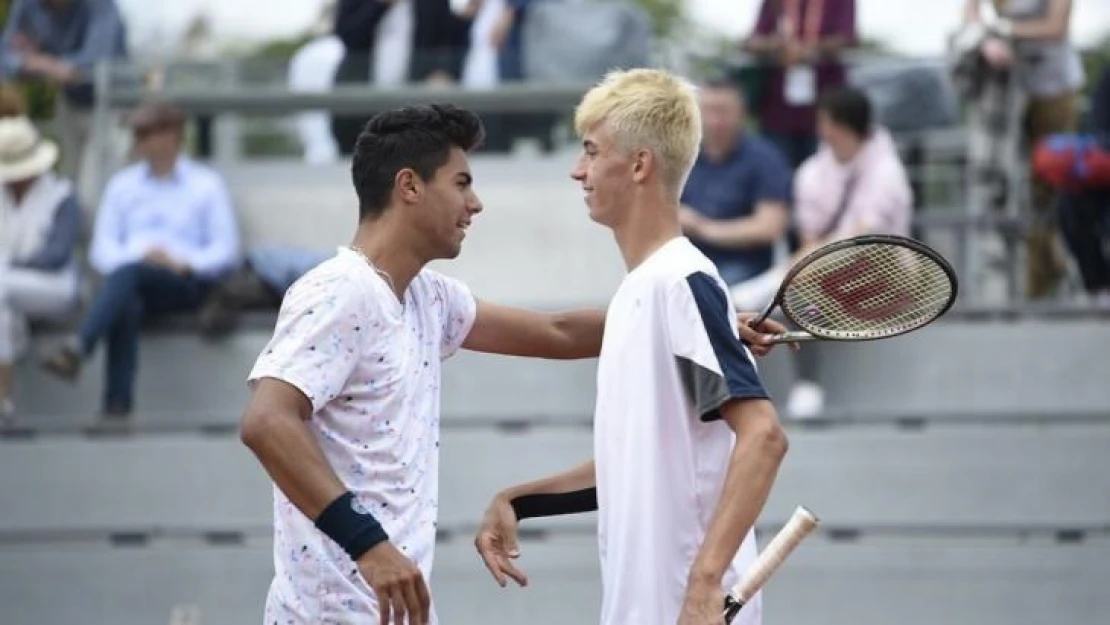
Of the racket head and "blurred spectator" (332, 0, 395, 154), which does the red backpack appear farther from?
the racket head

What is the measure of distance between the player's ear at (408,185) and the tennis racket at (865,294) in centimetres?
82

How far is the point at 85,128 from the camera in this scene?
426 inches

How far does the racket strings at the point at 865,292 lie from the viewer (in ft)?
15.3

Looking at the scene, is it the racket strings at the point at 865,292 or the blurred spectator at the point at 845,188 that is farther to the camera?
the blurred spectator at the point at 845,188

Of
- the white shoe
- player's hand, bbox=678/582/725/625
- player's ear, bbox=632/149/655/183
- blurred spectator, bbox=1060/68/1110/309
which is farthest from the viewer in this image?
blurred spectator, bbox=1060/68/1110/309

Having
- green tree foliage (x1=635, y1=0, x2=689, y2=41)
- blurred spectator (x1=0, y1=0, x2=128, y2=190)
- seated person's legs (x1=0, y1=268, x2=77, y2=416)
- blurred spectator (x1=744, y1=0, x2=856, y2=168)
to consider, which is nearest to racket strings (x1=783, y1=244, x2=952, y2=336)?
blurred spectator (x1=744, y1=0, x2=856, y2=168)

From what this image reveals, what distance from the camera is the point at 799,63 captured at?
10086 mm

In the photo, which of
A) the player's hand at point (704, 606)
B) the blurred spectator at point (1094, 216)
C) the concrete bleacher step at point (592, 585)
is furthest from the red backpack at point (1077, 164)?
the player's hand at point (704, 606)

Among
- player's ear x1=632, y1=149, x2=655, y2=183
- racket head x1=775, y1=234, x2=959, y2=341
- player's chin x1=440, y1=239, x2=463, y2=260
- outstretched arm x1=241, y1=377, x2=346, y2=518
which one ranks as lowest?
outstretched arm x1=241, y1=377, x2=346, y2=518

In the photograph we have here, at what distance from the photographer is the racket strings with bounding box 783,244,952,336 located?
15.3ft

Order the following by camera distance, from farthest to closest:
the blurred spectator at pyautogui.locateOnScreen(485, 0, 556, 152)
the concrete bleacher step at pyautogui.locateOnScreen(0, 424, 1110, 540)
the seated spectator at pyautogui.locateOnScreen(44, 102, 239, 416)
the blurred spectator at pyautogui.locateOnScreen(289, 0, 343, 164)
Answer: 1. the blurred spectator at pyautogui.locateOnScreen(289, 0, 343, 164)
2. the blurred spectator at pyautogui.locateOnScreen(485, 0, 556, 152)
3. the seated spectator at pyautogui.locateOnScreen(44, 102, 239, 416)
4. the concrete bleacher step at pyautogui.locateOnScreen(0, 424, 1110, 540)

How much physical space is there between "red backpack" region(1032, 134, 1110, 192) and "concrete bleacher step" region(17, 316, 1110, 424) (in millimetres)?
613

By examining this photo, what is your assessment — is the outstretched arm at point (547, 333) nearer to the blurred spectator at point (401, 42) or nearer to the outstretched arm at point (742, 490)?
the outstretched arm at point (742, 490)

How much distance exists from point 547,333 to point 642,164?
64cm
